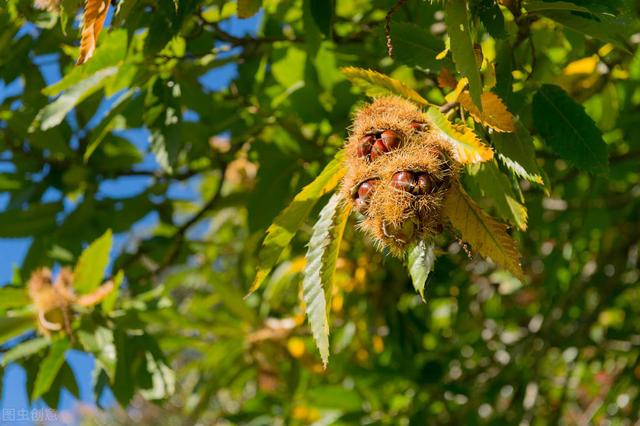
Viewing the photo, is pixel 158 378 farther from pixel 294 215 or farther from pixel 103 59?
pixel 294 215

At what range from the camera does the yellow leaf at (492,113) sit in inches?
52.3

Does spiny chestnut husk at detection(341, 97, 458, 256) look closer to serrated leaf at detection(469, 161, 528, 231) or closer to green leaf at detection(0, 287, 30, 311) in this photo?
serrated leaf at detection(469, 161, 528, 231)

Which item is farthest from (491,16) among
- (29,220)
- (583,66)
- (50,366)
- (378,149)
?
(29,220)

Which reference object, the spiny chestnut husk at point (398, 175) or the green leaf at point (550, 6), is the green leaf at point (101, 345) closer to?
the spiny chestnut husk at point (398, 175)

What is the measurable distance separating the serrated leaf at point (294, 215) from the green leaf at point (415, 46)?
317mm

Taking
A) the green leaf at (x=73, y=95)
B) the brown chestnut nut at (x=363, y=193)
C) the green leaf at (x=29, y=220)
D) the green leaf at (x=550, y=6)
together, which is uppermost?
the green leaf at (x=550, y=6)

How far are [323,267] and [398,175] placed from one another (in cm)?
21

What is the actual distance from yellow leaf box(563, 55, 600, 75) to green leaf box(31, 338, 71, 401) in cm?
159

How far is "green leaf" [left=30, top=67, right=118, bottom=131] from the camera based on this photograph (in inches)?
76.3

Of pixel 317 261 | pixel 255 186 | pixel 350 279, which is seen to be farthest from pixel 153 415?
pixel 317 261

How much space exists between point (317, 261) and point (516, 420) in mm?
1738

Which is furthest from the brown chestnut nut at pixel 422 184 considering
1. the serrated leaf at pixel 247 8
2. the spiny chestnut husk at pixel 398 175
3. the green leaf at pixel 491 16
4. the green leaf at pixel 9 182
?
the green leaf at pixel 9 182

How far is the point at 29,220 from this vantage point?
2.71 metres

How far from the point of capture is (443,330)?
10.8 ft
